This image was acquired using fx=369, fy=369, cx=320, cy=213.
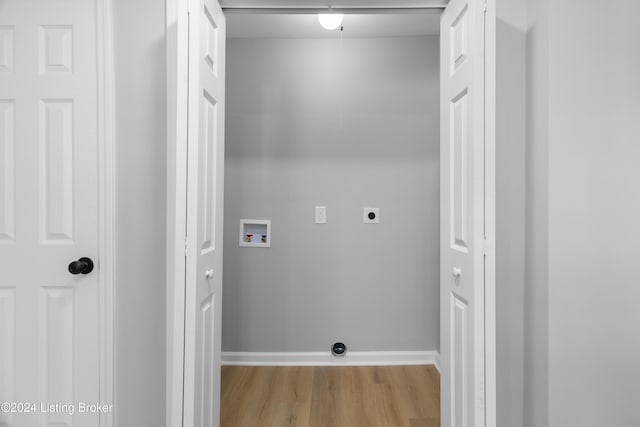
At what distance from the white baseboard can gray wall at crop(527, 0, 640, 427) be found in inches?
57.5

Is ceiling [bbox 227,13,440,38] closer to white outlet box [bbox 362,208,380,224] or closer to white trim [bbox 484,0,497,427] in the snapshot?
white outlet box [bbox 362,208,380,224]

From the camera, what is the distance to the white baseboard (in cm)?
285

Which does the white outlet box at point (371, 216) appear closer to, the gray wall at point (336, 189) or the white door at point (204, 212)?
the gray wall at point (336, 189)

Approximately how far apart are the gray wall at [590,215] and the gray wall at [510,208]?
0.34 feet

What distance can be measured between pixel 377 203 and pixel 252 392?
161 cm

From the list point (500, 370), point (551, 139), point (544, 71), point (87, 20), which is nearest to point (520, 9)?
point (544, 71)

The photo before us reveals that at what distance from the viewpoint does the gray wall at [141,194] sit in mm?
1537

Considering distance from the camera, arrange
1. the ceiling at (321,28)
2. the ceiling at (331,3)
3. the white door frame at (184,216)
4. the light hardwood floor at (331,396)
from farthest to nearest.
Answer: the ceiling at (321,28) < the light hardwood floor at (331,396) < the ceiling at (331,3) < the white door frame at (184,216)

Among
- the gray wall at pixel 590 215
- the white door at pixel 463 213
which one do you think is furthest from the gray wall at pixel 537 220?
the white door at pixel 463 213

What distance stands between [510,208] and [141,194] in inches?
60.9

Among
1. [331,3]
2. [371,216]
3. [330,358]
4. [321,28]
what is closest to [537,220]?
[331,3]

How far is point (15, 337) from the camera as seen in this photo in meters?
1.54

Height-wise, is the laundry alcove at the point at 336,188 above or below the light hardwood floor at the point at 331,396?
above

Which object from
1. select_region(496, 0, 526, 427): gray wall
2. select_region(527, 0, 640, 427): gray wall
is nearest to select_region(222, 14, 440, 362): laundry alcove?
select_region(496, 0, 526, 427): gray wall
